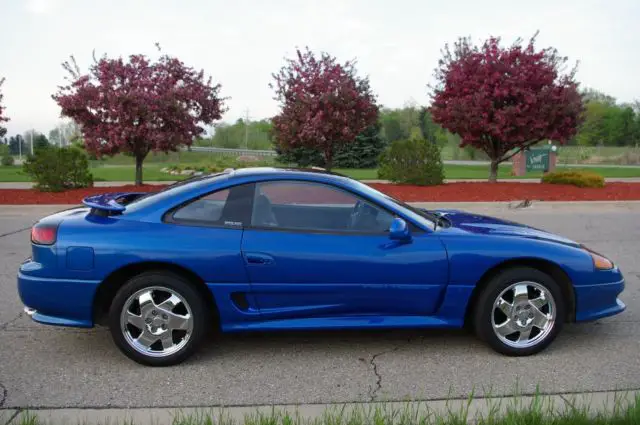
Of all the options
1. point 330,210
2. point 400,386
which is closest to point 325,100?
point 330,210

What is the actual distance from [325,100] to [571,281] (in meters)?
12.5

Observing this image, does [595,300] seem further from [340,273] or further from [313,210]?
[313,210]

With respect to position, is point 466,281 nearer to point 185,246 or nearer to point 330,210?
point 330,210

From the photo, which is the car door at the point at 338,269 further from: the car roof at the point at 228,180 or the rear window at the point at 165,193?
the rear window at the point at 165,193

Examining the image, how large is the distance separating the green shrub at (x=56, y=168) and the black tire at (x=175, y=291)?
1257cm

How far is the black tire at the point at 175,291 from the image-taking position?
12.6ft

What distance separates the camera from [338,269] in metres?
3.90

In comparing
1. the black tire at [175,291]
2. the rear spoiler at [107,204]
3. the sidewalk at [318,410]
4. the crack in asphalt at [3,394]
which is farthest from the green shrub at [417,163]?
the crack in asphalt at [3,394]

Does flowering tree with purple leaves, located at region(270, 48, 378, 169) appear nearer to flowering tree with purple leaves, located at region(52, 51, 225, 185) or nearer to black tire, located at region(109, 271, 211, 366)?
flowering tree with purple leaves, located at region(52, 51, 225, 185)

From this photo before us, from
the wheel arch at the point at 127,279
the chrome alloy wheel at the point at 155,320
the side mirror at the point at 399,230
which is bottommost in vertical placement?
the chrome alloy wheel at the point at 155,320

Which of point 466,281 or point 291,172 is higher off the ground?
point 291,172

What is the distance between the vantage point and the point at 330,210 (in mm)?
4496

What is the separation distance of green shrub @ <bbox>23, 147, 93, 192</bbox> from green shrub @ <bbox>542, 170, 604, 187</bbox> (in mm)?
13781

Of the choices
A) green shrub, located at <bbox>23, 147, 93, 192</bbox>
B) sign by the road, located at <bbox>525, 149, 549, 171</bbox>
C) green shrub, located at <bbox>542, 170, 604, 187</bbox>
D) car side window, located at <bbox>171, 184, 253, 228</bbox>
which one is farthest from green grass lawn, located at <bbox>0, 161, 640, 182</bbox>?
car side window, located at <bbox>171, 184, 253, 228</bbox>
